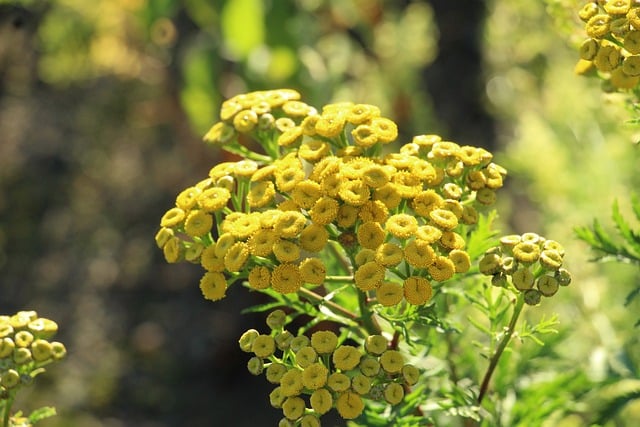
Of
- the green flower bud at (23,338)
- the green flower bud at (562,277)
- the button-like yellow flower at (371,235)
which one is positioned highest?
the button-like yellow flower at (371,235)

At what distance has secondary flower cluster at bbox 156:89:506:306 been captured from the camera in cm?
129

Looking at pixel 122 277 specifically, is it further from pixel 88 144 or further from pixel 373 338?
pixel 373 338

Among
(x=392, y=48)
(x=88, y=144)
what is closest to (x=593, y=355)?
(x=392, y=48)

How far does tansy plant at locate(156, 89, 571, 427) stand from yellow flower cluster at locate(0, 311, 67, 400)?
0.28 metres

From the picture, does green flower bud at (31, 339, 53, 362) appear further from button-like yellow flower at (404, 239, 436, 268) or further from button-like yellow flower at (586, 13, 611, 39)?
button-like yellow flower at (586, 13, 611, 39)

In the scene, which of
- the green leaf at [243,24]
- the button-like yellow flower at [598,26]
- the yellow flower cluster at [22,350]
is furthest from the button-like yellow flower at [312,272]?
the green leaf at [243,24]

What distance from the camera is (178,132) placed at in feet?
20.7

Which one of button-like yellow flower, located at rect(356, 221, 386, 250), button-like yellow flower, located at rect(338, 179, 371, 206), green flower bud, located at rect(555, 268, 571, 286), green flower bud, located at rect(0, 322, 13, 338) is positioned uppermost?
button-like yellow flower, located at rect(338, 179, 371, 206)

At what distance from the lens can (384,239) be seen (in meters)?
1.31

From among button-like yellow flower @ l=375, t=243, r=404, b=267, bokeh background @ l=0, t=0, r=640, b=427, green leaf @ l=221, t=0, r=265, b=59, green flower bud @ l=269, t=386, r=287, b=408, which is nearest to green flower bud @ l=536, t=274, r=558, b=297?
button-like yellow flower @ l=375, t=243, r=404, b=267

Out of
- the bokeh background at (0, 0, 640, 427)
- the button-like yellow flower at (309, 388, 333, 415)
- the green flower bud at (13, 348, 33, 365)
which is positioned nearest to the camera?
the button-like yellow flower at (309, 388, 333, 415)

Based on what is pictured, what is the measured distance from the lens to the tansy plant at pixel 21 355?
143 centimetres

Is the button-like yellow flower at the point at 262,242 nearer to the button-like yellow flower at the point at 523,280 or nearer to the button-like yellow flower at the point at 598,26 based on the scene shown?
the button-like yellow flower at the point at 523,280

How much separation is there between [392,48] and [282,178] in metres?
3.58
